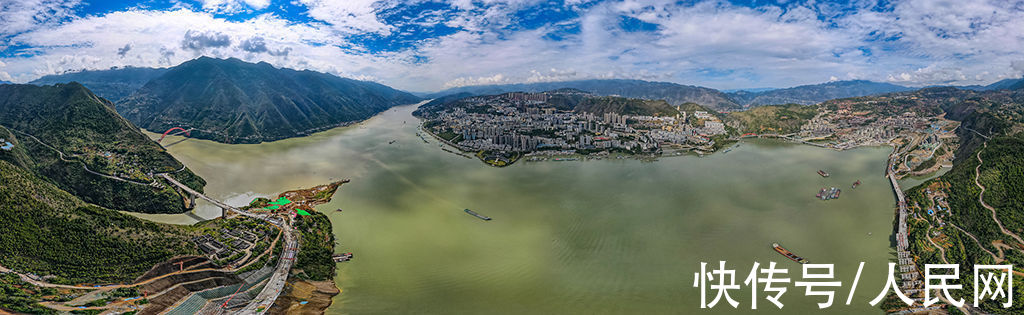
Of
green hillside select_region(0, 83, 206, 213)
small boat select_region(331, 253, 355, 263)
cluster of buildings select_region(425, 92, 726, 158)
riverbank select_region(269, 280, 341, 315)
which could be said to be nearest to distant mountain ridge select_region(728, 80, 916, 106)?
cluster of buildings select_region(425, 92, 726, 158)

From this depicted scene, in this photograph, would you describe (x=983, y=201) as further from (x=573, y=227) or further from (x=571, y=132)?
(x=571, y=132)

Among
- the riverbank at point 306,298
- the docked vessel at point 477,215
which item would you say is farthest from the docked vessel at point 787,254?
the riverbank at point 306,298

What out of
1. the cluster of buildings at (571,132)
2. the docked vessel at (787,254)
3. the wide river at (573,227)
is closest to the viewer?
the wide river at (573,227)

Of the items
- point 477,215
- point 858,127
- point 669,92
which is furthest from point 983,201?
point 669,92

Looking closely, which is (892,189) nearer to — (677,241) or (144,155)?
(677,241)

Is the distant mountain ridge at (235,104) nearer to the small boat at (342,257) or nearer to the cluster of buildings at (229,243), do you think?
the cluster of buildings at (229,243)

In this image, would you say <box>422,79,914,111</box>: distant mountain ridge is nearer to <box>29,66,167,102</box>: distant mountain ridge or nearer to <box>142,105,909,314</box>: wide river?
<box>142,105,909,314</box>: wide river
